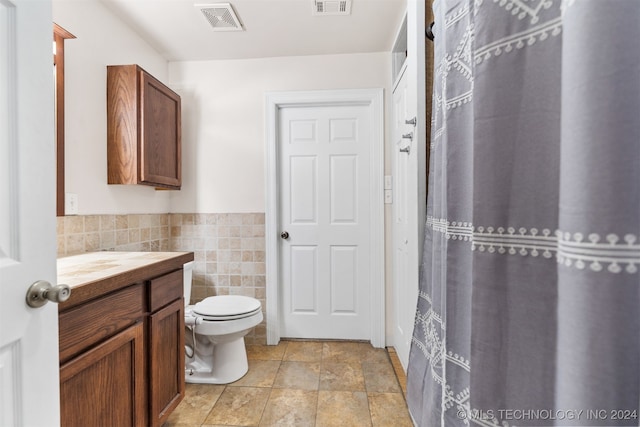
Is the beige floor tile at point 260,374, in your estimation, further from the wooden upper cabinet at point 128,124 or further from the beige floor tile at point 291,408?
the wooden upper cabinet at point 128,124

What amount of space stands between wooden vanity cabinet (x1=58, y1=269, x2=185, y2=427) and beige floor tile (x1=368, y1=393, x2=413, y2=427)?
103 cm

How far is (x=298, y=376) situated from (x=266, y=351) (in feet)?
1.48

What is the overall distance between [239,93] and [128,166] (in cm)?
107

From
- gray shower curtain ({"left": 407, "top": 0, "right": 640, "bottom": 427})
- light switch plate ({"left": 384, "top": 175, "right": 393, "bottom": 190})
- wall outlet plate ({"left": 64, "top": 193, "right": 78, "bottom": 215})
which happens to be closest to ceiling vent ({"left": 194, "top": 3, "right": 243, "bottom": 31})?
wall outlet plate ({"left": 64, "top": 193, "right": 78, "bottom": 215})

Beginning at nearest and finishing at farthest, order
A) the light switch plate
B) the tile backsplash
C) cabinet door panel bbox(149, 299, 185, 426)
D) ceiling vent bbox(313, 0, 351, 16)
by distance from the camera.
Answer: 1. cabinet door panel bbox(149, 299, 185, 426)
2. ceiling vent bbox(313, 0, 351, 16)
3. the light switch plate
4. the tile backsplash

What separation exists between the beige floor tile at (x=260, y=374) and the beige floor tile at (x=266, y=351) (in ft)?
0.20

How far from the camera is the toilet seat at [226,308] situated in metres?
1.82

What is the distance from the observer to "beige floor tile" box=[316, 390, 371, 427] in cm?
153

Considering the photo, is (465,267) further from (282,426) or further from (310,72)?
(310,72)

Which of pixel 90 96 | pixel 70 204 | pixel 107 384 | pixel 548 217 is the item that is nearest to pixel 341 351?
pixel 107 384

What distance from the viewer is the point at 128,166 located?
1.81 m

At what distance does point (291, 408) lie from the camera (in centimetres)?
163

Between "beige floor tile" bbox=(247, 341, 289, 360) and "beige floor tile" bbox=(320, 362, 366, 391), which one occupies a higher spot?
"beige floor tile" bbox=(320, 362, 366, 391)

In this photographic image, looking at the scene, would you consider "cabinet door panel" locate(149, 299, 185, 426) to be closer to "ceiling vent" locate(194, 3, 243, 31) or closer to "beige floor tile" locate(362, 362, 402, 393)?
"beige floor tile" locate(362, 362, 402, 393)
